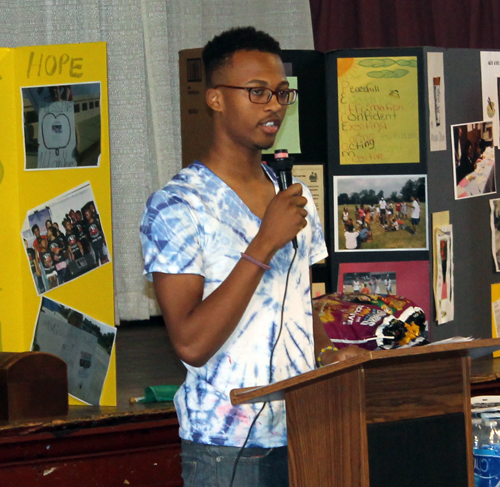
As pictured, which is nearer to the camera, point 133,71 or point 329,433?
point 329,433

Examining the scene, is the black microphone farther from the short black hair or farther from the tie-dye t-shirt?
the short black hair

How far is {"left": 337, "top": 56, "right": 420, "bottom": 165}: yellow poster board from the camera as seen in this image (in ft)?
7.93

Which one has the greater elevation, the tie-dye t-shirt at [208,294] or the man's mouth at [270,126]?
the man's mouth at [270,126]

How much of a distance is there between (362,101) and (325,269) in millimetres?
555

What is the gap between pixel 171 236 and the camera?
114 cm

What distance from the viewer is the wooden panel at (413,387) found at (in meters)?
1.00

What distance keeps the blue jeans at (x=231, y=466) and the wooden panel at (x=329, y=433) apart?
81 mm

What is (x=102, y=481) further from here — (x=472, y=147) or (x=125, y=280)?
(x=125, y=280)

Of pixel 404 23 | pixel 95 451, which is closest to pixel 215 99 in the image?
pixel 95 451

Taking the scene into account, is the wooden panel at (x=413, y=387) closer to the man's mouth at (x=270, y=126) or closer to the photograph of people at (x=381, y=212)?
the man's mouth at (x=270, y=126)

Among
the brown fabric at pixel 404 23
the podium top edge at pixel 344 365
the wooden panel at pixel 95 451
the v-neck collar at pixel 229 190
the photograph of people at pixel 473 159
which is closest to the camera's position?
the podium top edge at pixel 344 365

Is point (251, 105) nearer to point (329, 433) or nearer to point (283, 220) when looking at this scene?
point (283, 220)

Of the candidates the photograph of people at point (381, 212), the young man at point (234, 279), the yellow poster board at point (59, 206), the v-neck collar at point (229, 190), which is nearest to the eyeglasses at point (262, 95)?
the young man at point (234, 279)

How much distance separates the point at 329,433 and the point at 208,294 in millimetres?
286
